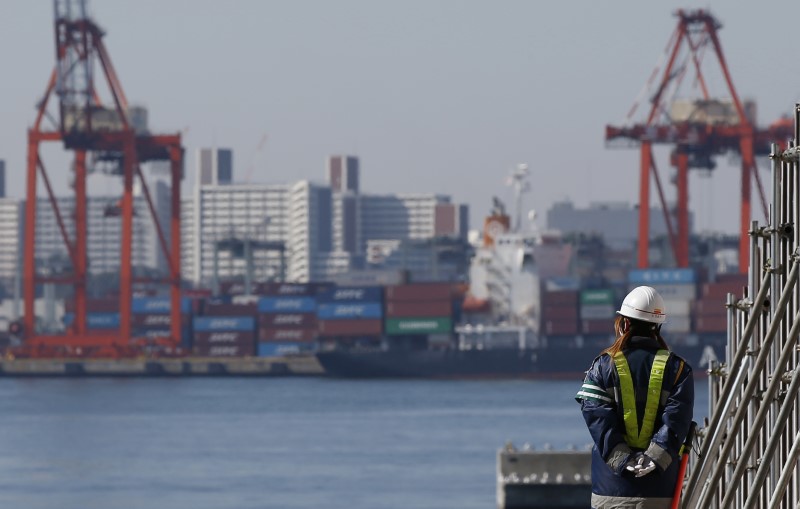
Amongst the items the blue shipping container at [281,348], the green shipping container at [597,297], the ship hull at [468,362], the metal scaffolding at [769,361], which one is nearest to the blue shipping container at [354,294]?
the ship hull at [468,362]

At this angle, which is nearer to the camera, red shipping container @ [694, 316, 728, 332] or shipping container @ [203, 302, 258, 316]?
red shipping container @ [694, 316, 728, 332]

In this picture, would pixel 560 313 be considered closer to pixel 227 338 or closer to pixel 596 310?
pixel 596 310

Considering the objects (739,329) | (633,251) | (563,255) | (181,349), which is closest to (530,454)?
(739,329)

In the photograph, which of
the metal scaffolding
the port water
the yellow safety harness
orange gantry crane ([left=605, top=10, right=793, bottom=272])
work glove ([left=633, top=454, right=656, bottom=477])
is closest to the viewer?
work glove ([left=633, top=454, right=656, bottom=477])

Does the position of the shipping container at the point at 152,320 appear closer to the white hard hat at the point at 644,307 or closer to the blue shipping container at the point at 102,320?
the blue shipping container at the point at 102,320

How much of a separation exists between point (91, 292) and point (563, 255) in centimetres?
9361

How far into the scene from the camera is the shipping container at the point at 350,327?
92062 mm

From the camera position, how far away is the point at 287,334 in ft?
334

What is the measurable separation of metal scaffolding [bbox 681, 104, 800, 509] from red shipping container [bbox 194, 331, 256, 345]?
317ft

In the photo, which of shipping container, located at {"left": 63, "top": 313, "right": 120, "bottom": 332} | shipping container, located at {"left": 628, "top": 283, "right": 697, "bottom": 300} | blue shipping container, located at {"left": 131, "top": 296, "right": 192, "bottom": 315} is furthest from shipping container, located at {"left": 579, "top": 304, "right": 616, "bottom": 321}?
shipping container, located at {"left": 63, "top": 313, "right": 120, "bottom": 332}

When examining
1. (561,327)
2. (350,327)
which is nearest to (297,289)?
(350,327)

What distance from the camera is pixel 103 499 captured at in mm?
33750

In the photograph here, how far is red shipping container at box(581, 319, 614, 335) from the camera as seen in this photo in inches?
3438

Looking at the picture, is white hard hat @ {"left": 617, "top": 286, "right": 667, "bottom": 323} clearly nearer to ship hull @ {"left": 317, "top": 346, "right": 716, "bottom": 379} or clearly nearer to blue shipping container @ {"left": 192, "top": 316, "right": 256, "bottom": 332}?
ship hull @ {"left": 317, "top": 346, "right": 716, "bottom": 379}
